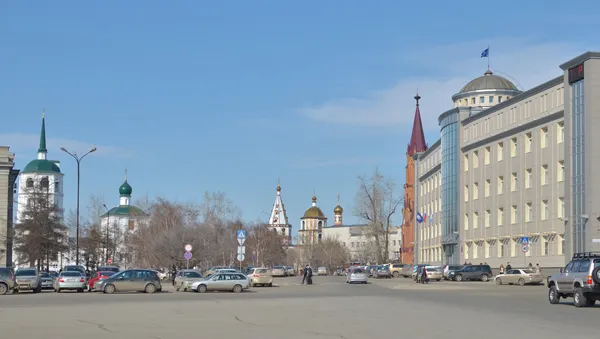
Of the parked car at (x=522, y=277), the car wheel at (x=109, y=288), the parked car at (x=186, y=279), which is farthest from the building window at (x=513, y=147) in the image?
the car wheel at (x=109, y=288)

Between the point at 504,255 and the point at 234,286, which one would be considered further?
the point at 504,255

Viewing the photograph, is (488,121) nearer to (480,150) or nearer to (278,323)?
(480,150)

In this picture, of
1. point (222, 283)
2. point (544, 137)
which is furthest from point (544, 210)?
point (222, 283)

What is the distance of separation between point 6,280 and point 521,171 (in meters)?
51.0

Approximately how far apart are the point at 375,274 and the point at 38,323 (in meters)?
73.4

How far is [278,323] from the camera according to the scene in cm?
2227

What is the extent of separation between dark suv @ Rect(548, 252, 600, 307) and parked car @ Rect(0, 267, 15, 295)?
28678 millimetres

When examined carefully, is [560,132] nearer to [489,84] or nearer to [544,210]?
[544,210]

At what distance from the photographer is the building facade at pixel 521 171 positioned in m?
67.6

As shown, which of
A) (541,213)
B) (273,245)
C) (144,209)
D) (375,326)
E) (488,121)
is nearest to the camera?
(375,326)

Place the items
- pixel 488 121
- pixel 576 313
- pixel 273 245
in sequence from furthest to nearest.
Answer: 1. pixel 273 245
2. pixel 488 121
3. pixel 576 313

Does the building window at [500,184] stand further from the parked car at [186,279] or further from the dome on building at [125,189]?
the dome on building at [125,189]

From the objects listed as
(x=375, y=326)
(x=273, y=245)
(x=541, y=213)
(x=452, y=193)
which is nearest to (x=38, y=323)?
(x=375, y=326)

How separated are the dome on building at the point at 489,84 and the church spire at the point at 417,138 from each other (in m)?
33.2
